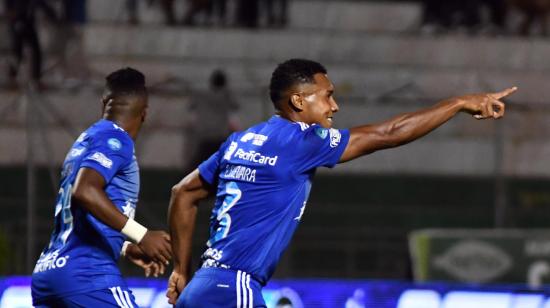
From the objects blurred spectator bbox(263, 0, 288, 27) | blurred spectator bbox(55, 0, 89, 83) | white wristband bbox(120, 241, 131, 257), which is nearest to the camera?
white wristband bbox(120, 241, 131, 257)

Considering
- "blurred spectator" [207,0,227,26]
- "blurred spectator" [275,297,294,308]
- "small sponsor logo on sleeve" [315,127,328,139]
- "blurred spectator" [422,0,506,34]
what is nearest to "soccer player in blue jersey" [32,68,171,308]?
"small sponsor logo on sleeve" [315,127,328,139]

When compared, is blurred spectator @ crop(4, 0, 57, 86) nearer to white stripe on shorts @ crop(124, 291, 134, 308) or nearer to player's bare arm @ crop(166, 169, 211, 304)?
player's bare arm @ crop(166, 169, 211, 304)

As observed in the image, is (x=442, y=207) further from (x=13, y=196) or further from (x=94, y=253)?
(x=94, y=253)

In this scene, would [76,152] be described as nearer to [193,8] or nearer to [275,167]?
[275,167]

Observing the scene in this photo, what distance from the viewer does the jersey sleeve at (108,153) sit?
629cm

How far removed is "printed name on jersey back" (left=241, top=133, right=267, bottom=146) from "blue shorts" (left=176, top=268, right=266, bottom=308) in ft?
1.91

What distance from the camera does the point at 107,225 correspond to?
20.4 feet

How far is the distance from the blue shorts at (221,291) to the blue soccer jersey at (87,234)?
0.53m

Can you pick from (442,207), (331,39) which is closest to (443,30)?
(331,39)

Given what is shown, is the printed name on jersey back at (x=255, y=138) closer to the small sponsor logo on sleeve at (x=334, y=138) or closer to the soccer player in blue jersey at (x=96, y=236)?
the small sponsor logo on sleeve at (x=334, y=138)

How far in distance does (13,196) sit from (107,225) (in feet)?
24.0

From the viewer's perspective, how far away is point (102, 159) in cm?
631

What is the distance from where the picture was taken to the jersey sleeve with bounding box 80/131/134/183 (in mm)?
6285

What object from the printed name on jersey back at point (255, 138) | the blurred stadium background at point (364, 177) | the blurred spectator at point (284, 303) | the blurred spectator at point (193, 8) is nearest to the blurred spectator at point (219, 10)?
the blurred spectator at point (193, 8)
